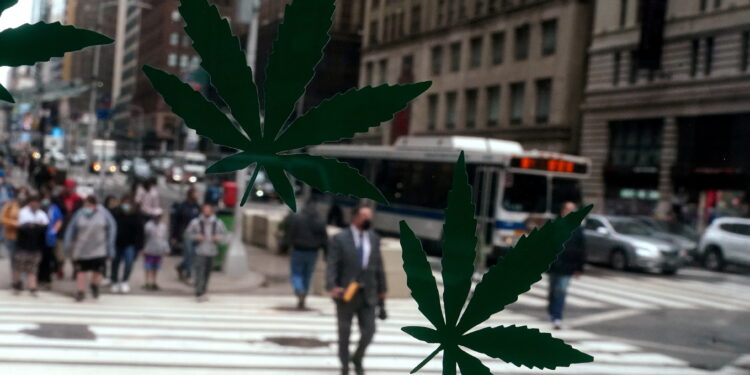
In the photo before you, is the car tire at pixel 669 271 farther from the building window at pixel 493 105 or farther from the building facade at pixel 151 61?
the building facade at pixel 151 61

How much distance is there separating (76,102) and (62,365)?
21.2 ft

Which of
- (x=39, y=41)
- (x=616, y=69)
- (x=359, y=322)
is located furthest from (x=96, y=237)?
(x=39, y=41)

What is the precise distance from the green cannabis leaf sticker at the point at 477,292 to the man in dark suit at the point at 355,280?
686 centimetres

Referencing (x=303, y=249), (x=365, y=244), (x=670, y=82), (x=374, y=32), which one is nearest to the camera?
(x=374, y=32)

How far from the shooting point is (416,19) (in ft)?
3.98

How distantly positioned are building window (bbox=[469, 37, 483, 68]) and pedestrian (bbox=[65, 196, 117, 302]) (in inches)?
424

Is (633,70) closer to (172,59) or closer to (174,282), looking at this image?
(172,59)

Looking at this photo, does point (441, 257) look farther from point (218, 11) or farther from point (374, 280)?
point (374, 280)

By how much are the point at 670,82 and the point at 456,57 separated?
0.60m

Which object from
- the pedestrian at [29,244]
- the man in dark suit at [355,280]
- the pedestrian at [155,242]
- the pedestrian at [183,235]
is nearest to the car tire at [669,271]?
the pedestrian at [183,235]

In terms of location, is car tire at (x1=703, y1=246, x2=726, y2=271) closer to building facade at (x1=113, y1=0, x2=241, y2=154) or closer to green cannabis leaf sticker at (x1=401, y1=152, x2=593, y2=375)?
building facade at (x1=113, y1=0, x2=241, y2=154)

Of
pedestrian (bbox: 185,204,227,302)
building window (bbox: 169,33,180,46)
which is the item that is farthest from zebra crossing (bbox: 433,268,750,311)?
building window (bbox: 169,33,180,46)

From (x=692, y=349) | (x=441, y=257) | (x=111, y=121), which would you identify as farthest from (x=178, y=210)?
(x=441, y=257)

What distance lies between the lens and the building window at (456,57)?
4.10 ft
